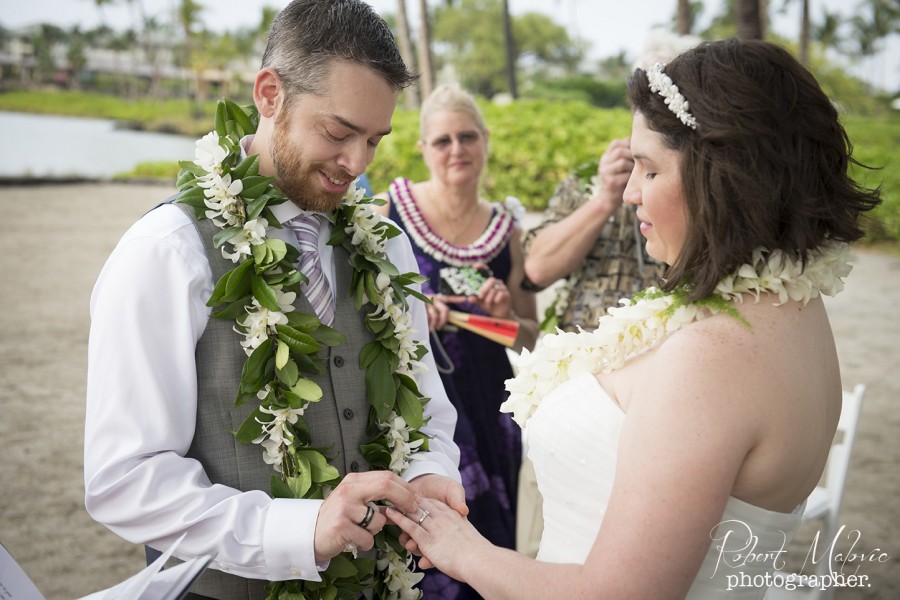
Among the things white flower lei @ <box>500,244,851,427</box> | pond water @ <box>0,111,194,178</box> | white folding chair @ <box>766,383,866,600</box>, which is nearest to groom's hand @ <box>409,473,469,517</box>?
white flower lei @ <box>500,244,851,427</box>

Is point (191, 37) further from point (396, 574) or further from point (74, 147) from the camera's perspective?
point (396, 574)

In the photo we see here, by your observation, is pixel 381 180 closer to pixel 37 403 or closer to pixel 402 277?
pixel 37 403

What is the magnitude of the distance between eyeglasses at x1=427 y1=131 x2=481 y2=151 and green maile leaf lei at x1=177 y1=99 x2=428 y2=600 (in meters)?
1.69

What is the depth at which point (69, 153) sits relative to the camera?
20.3 m

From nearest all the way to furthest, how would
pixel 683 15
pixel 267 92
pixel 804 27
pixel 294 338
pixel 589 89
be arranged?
pixel 294 338
pixel 267 92
pixel 683 15
pixel 804 27
pixel 589 89

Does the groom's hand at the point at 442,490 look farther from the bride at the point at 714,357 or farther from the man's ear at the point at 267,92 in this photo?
the man's ear at the point at 267,92

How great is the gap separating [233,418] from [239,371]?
0.35 feet

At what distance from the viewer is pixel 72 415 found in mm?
6984

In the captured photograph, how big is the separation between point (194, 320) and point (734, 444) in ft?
3.81

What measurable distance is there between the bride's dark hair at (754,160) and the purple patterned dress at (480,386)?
2.03m

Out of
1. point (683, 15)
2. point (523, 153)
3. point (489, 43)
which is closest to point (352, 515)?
point (683, 15)

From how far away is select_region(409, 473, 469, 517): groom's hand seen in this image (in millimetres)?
2033

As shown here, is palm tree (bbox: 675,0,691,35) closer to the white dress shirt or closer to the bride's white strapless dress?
the bride's white strapless dress

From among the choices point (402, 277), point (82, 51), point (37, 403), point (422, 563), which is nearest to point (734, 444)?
point (422, 563)
